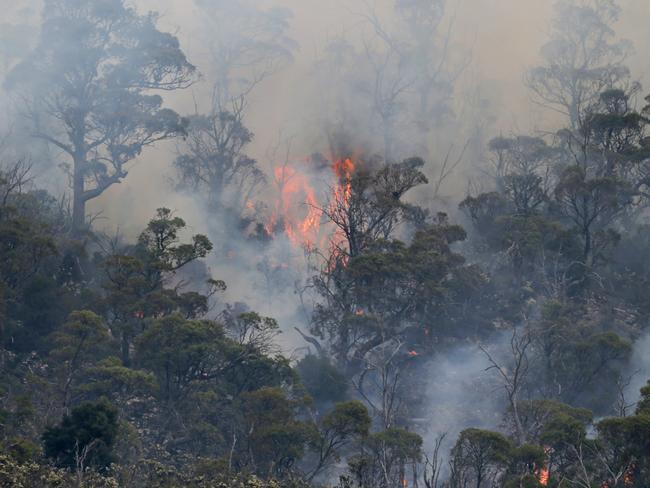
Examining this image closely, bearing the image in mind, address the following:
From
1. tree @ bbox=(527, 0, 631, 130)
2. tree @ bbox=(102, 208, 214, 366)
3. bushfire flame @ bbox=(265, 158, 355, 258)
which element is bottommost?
tree @ bbox=(102, 208, 214, 366)

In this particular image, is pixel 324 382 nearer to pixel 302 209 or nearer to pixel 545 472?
pixel 545 472

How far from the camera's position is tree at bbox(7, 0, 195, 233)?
44.3 m

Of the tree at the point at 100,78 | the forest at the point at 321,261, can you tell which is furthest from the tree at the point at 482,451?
the tree at the point at 100,78

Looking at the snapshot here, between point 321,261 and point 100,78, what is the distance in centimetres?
1347

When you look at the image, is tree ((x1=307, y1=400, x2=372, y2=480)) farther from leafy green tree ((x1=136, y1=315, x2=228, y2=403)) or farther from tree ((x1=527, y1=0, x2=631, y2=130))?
tree ((x1=527, y1=0, x2=631, y2=130))

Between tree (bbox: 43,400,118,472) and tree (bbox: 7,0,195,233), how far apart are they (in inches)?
875

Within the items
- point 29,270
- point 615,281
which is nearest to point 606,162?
point 615,281

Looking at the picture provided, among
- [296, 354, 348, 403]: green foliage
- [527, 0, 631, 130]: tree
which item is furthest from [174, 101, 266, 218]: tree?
[296, 354, 348, 403]: green foliage

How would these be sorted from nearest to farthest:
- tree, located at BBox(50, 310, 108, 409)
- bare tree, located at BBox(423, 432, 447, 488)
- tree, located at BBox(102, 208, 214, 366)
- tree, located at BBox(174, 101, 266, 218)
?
bare tree, located at BBox(423, 432, 447, 488), tree, located at BBox(50, 310, 108, 409), tree, located at BBox(102, 208, 214, 366), tree, located at BBox(174, 101, 266, 218)

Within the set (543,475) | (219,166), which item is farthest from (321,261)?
(543,475)

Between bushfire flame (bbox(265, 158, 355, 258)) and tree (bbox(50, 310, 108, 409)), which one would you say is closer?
tree (bbox(50, 310, 108, 409))

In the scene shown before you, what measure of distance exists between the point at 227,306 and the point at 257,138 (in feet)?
74.6

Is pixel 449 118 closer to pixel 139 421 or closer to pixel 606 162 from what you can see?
pixel 606 162

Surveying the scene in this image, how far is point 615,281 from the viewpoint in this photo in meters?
38.4
